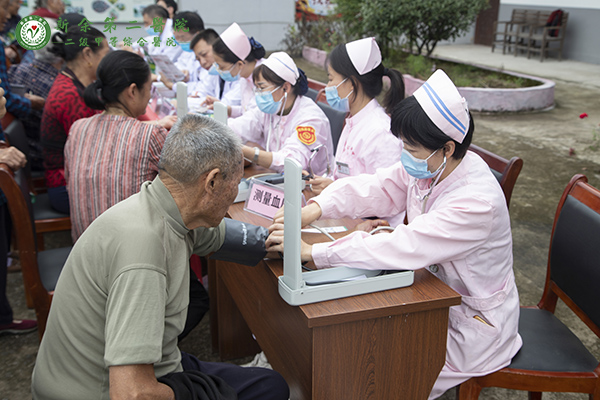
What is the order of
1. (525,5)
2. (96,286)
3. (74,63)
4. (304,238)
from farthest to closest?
(525,5) → (74,63) → (304,238) → (96,286)

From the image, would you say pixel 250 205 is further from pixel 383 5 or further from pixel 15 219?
pixel 383 5

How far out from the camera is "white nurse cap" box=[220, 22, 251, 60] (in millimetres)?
3477

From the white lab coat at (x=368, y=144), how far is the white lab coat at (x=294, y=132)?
9.6 inches

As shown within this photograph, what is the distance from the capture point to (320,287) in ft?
4.44

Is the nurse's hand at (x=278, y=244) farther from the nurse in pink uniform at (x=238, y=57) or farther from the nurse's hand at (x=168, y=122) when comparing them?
the nurse in pink uniform at (x=238, y=57)

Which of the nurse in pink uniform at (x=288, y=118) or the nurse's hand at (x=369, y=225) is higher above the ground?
the nurse in pink uniform at (x=288, y=118)

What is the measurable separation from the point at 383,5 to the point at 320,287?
752 centimetres

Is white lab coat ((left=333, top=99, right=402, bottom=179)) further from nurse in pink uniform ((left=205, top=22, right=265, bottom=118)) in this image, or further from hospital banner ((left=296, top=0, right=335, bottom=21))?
hospital banner ((left=296, top=0, right=335, bottom=21))

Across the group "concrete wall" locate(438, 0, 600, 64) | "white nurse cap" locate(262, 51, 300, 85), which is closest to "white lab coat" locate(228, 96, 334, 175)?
"white nurse cap" locate(262, 51, 300, 85)

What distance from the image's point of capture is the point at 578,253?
1637 mm

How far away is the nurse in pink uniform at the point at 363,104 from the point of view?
2324mm

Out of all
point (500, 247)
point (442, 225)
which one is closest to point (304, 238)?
point (442, 225)

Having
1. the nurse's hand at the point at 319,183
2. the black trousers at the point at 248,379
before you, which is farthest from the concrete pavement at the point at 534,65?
the black trousers at the point at 248,379

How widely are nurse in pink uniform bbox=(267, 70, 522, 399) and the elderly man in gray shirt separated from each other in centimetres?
39
